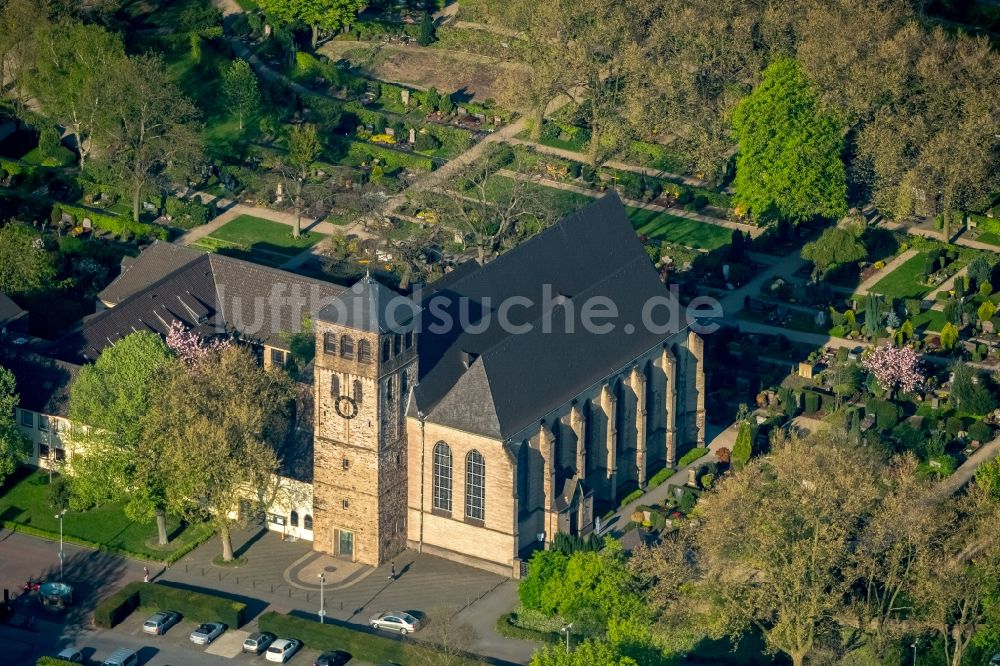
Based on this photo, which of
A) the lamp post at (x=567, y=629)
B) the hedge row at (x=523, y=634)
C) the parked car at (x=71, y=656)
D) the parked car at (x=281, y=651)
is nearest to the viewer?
the lamp post at (x=567, y=629)

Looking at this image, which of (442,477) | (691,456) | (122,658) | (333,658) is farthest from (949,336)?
(122,658)

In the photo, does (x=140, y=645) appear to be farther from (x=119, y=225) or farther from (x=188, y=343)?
(x=119, y=225)

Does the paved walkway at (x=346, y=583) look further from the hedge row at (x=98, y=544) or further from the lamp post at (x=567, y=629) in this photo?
the lamp post at (x=567, y=629)

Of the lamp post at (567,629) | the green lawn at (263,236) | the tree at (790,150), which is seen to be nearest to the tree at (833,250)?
the tree at (790,150)

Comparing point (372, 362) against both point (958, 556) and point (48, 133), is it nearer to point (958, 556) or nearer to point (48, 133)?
point (958, 556)

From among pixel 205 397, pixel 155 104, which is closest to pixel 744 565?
pixel 205 397

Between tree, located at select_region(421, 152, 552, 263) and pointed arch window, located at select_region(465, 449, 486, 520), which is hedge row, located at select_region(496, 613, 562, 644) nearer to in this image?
pointed arch window, located at select_region(465, 449, 486, 520)

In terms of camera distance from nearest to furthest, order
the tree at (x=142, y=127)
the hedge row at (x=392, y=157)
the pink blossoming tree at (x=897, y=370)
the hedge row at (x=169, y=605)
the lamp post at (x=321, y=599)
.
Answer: the hedge row at (x=169, y=605) → the lamp post at (x=321, y=599) → the pink blossoming tree at (x=897, y=370) → the tree at (x=142, y=127) → the hedge row at (x=392, y=157)
